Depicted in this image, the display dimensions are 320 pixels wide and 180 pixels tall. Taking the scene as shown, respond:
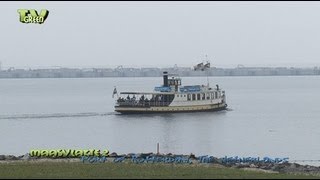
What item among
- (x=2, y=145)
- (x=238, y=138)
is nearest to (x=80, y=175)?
(x=2, y=145)

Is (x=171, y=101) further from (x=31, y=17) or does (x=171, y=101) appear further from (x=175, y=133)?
(x=31, y=17)

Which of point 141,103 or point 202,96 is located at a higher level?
point 202,96

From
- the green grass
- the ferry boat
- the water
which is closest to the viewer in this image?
the green grass

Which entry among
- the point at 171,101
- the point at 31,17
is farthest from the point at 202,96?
the point at 31,17

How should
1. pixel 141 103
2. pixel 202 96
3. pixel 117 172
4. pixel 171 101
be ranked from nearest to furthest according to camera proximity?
pixel 117 172 < pixel 141 103 < pixel 171 101 < pixel 202 96

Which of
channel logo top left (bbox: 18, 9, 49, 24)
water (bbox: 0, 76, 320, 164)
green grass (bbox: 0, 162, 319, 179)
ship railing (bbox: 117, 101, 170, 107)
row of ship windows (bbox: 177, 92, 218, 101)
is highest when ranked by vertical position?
channel logo top left (bbox: 18, 9, 49, 24)

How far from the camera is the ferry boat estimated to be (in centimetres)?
6906

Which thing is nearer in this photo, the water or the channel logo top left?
the channel logo top left

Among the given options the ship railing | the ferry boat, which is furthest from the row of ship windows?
the ship railing

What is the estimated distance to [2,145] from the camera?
43688 mm

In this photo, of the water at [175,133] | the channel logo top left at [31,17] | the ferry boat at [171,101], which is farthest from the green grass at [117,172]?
the ferry boat at [171,101]

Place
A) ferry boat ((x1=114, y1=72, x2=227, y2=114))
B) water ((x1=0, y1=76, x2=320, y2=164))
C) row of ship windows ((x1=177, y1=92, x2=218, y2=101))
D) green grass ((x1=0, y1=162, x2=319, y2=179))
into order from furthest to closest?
row of ship windows ((x1=177, y1=92, x2=218, y2=101))
ferry boat ((x1=114, y1=72, x2=227, y2=114))
water ((x1=0, y1=76, x2=320, y2=164))
green grass ((x1=0, y1=162, x2=319, y2=179))

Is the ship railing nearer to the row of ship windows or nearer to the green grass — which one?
the row of ship windows

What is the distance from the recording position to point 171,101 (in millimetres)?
70438
